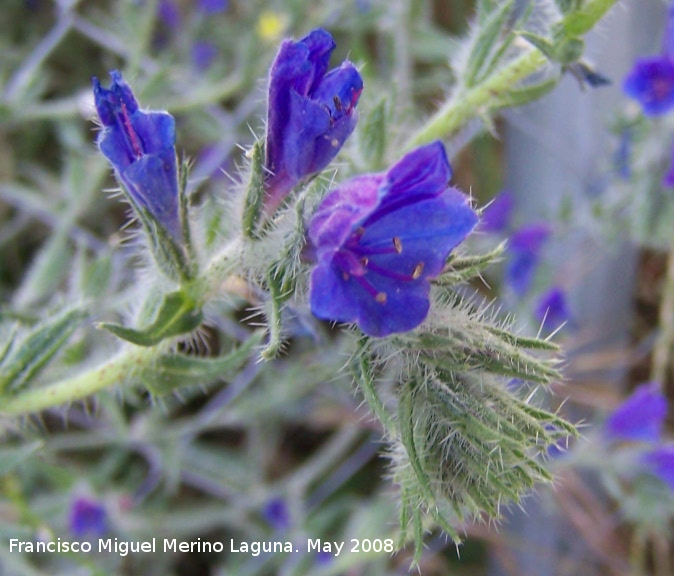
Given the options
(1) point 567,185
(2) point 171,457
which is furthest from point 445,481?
(1) point 567,185

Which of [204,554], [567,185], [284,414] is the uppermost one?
[567,185]

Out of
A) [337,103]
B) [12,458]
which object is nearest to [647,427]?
[337,103]

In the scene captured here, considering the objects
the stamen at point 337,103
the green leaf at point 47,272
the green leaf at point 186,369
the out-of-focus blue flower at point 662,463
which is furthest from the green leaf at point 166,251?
the out-of-focus blue flower at point 662,463

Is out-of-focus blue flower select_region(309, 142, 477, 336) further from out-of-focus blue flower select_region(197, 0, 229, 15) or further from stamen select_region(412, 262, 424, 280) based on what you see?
out-of-focus blue flower select_region(197, 0, 229, 15)

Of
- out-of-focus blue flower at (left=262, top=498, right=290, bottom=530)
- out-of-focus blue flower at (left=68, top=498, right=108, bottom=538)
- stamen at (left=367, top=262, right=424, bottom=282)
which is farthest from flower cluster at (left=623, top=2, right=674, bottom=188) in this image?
out-of-focus blue flower at (left=68, top=498, right=108, bottom=538)

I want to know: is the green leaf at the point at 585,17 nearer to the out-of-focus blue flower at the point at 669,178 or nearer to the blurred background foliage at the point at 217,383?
the blurred background foliage at the point at 217,383

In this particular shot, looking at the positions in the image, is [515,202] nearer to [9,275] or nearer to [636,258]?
[636,258]
